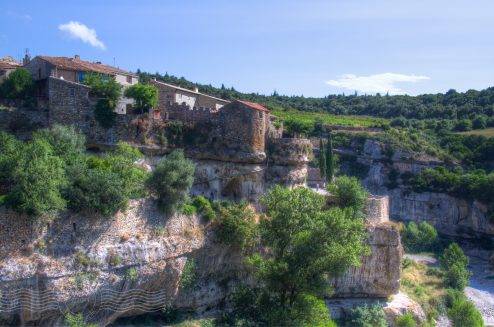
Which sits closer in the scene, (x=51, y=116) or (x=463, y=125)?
(x=51, y=116)

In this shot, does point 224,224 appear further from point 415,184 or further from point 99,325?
point 415,184

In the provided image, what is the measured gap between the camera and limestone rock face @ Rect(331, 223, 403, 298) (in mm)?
38344

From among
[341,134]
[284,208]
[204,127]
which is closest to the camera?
[284,208]

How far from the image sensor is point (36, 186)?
1004 inches

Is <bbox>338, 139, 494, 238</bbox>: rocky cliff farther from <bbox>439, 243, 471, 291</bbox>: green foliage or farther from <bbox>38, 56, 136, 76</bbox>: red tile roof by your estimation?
<bbox>38, 56, 136, 76</bbox>: red tile roof

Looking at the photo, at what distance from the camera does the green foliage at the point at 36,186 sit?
25.4m

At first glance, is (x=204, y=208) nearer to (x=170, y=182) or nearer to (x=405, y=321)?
(x=170, y=182)

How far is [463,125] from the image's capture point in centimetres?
9994

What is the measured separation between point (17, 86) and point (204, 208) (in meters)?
15.5

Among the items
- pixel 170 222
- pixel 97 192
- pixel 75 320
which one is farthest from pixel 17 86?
pixel 75 320

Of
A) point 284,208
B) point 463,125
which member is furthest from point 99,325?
point 463,125

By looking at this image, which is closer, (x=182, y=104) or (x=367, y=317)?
(x=367, y=317)

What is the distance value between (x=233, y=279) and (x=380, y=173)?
53.6 meters

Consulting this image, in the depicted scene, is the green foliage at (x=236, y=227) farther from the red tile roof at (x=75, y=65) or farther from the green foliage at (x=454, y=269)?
the green foliage at (x=454, y=269)
